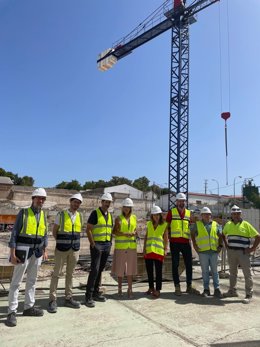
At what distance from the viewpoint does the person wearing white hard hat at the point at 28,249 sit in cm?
456

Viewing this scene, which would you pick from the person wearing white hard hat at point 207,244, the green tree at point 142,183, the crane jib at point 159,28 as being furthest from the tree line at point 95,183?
the person wearing white hard hat at point 207,244

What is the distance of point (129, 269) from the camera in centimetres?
595

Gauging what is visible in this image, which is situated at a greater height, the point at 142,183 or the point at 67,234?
the point at 142,183

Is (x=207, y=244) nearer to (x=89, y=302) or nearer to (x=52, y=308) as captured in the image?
(x=89, y=302)

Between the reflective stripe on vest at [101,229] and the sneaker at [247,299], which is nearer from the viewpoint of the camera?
the reflective stripe on vest at [101,229]

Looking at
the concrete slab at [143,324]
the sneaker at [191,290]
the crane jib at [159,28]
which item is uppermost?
the crane jib at [159,28]

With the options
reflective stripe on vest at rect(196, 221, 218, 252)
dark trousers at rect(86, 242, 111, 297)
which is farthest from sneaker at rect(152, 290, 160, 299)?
reflective stripe on vest at rect(196, 221, 218, 252)

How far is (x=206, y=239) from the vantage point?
638 centimetres

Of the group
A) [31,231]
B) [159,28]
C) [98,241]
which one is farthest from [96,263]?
[159,28]

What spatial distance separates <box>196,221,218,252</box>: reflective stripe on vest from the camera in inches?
250

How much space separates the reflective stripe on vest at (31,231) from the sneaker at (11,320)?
2.98 ft

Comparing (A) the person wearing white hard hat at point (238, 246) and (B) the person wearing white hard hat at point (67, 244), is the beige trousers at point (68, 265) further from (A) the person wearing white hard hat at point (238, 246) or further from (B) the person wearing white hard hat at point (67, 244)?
(A) the person wearing white hard hat at point (238, 246)

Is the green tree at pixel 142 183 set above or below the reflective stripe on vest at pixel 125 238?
above

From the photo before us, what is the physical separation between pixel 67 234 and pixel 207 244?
2720 mm
